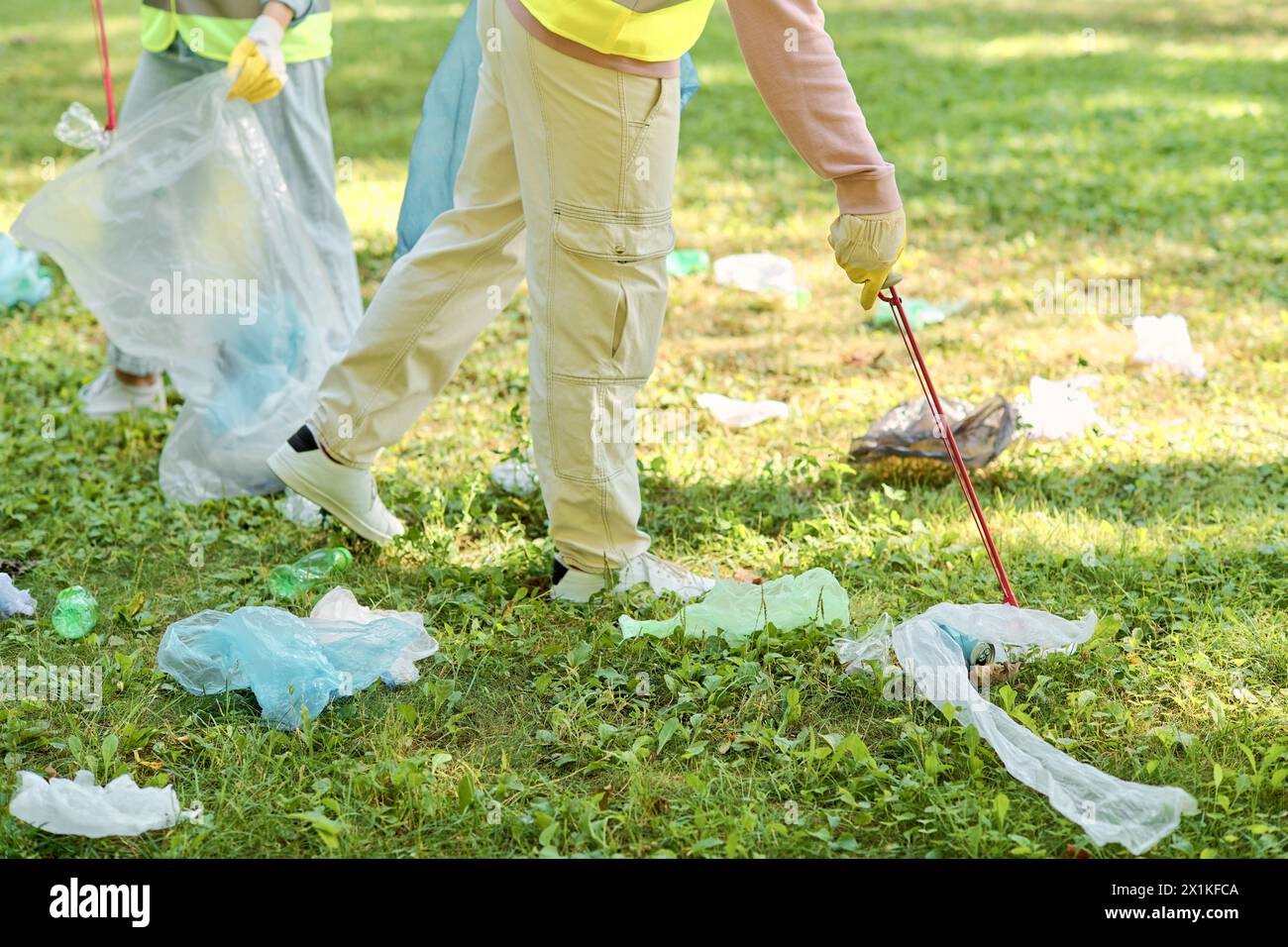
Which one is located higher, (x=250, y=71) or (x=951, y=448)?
(x=250, y=71)

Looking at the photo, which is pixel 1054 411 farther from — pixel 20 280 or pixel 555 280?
pixel 20 280

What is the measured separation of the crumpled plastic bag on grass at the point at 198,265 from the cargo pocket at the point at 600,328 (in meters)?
1.11

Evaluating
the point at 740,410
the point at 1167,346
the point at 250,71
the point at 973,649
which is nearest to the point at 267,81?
the point at 250,71

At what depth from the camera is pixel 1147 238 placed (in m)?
5.41

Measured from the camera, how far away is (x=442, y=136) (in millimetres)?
3426

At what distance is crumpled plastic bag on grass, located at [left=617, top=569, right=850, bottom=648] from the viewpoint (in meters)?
2.71

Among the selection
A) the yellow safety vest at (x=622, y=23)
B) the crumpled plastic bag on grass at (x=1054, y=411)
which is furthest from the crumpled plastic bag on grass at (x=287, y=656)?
the crumpled plastic bag on grass at (x=1054, y=411)

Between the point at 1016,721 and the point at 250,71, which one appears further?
the point at 250,71

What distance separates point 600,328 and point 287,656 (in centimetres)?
84

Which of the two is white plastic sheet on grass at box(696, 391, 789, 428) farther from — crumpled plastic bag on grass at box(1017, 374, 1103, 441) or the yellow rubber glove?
the yellow rubber glove

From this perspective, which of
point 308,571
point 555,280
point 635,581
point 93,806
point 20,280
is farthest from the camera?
point 20,280

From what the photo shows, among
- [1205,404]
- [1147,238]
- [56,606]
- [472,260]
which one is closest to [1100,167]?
[1147,238]

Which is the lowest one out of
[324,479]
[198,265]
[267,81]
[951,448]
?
[324,479]

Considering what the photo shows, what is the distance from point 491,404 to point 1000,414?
1.44m
